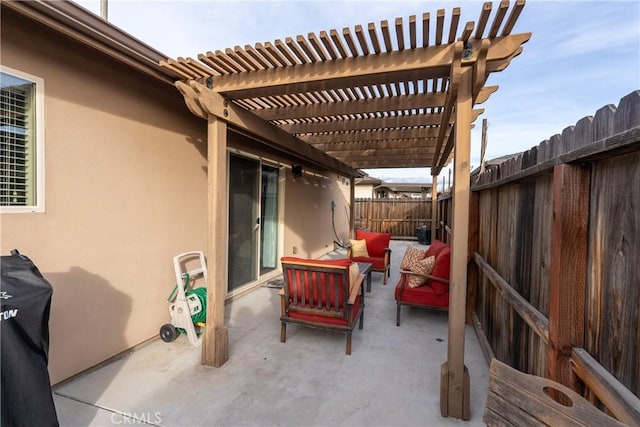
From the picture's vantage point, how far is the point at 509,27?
1.77 m

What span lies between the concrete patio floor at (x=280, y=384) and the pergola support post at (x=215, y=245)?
17 cm

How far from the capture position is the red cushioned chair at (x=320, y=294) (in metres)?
2.87

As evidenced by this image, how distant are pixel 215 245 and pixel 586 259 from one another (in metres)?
2.55

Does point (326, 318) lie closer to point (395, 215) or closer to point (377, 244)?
point (377, 244)

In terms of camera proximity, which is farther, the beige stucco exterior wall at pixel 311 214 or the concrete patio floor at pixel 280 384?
the beige stucco exterior wall at pixel 311 214

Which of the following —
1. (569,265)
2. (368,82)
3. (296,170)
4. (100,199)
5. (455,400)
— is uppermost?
(368,82)

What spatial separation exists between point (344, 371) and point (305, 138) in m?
3.47

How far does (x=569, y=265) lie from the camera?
1353 millimetres

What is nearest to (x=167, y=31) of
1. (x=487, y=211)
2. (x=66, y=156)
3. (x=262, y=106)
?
(x=262, y=106)

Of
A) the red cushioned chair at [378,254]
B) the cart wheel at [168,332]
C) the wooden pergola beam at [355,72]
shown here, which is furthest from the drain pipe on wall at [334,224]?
the wooden pergola beam at [355,72]

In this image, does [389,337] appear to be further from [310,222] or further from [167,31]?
[167,31]

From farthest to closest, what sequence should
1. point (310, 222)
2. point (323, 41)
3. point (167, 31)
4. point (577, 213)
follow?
1. point (310, 222)
2. point (167, 31)
3. point (323, 41)
4. point (577, 213)

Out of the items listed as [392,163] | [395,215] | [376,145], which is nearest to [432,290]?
[376,145]

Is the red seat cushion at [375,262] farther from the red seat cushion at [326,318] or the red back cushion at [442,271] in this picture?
the red seat cushion at [326,318]
